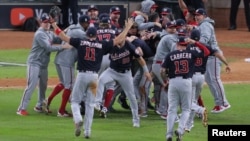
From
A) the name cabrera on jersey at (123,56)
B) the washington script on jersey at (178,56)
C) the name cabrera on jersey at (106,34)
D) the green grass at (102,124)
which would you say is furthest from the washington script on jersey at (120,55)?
the washington script on jersey at (178,56)

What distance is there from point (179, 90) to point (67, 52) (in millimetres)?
3691

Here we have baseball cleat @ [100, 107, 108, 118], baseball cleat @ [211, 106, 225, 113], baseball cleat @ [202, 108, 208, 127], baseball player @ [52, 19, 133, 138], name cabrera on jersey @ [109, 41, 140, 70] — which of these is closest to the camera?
baseball player @ [52, 19, 133, 138]

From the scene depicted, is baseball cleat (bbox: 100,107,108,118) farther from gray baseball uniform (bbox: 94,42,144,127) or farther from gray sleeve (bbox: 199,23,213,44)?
gray sleeve (bbox: 199,23,213,44)

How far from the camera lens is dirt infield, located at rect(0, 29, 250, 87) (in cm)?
2264

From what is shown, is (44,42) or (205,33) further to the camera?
(205,33)

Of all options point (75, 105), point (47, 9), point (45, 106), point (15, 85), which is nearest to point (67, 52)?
point (45, 106)

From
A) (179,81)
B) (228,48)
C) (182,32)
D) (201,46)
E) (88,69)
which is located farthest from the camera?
(228,48)

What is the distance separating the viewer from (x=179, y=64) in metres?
14.7

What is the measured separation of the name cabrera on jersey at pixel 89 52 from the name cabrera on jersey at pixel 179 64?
1062 millimetres

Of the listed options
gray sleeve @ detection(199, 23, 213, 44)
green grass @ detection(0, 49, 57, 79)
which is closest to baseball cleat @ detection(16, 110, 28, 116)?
gray sleeve @ detection(199, 23, 213, 44)

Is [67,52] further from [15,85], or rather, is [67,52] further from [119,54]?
[15,85]

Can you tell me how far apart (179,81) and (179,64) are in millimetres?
282

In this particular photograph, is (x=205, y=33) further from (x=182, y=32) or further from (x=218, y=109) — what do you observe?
(x=182, y=32)

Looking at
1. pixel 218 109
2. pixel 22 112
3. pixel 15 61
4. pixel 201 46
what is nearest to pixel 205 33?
pixel 218 109
